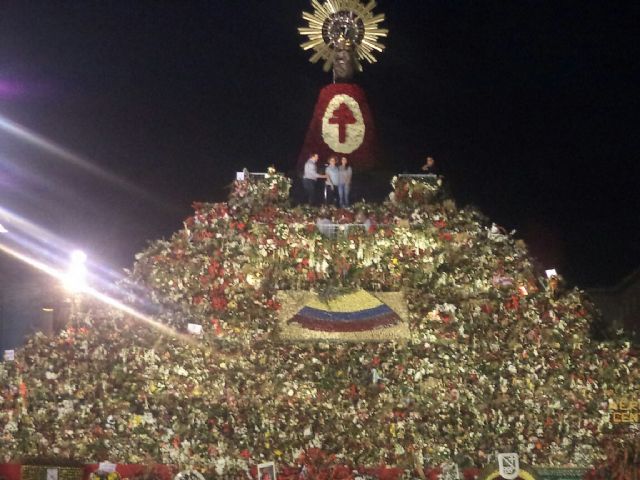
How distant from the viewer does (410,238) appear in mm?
15164

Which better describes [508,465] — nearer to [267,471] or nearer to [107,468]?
[267,471]

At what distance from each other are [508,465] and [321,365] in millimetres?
3272

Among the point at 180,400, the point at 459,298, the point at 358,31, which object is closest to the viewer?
the point at 180,400

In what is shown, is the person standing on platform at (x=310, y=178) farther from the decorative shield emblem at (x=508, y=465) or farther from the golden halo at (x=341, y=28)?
the decorative shield emblem at (x=508, y=465)

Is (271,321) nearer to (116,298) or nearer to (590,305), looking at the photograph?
(116,298)

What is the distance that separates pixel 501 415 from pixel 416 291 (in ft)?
9.87

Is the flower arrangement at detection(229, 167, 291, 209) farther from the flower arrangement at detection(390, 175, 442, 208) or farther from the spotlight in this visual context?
the spotlight

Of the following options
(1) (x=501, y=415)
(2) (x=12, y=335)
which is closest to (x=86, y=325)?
(1) (x=501, y=415)

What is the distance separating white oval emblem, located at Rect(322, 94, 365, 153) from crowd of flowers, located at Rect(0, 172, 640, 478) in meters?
2.79

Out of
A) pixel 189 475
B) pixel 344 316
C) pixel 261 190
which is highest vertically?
pixel 261 190

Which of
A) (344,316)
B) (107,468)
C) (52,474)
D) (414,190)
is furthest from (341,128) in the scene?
(52,474)

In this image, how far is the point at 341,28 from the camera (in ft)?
60.5

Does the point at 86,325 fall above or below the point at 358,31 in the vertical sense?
below

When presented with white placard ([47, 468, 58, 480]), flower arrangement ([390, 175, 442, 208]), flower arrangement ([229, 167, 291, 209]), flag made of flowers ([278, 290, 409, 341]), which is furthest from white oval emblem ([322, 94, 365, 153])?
white placard ([47, 468, 58, 480])
